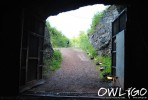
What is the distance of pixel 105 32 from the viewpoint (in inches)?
914

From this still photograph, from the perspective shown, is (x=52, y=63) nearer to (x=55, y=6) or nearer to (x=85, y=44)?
(x=55, y=6)

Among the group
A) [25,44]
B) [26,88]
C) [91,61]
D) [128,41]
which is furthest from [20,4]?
[91,61]

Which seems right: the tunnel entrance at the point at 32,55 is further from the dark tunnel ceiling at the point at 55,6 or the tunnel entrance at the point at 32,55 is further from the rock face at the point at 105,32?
the rock face at the point at 105,32

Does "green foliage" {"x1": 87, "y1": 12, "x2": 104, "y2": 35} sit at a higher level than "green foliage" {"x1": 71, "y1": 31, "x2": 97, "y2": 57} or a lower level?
higher

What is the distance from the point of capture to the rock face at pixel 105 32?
21.8m

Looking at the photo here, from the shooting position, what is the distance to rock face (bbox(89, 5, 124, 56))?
2184cm

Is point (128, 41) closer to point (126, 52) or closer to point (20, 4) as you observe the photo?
point (126, 52)

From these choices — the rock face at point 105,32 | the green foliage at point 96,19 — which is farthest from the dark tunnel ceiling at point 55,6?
the green foliage at point 96,19

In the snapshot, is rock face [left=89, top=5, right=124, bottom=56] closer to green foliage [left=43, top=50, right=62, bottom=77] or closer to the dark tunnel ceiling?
green foliage [left=43, top=50, right=62, bottom=77]

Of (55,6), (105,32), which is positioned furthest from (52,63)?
(55,6)

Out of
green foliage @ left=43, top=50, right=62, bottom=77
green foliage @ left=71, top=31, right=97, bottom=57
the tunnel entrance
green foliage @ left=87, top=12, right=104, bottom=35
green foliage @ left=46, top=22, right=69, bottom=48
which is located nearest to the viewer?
the tunnel entrance

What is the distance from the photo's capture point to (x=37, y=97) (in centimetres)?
803

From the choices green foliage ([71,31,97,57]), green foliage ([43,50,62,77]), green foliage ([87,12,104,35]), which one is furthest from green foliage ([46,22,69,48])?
green foliage ([43,50,62,77])

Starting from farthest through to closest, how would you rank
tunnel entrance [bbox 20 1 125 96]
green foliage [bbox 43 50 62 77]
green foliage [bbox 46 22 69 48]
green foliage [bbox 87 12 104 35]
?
green foliage [bbox 46 22 69 48]
green foliage [bbox 87 12 104 35]
green foliage [bbox 43 50 62 77]
tunnel entrance [bbox 20 1 125 96]
